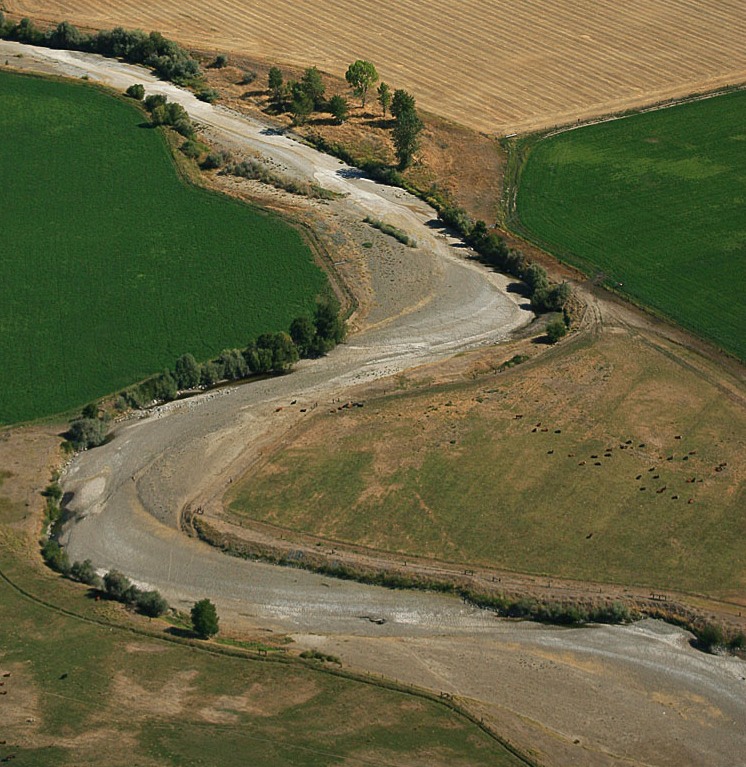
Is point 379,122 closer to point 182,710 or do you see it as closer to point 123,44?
point 123,44

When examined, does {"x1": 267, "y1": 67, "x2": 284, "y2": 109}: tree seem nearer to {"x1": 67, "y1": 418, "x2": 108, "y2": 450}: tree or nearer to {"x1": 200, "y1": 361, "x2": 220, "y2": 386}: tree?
{"x1": 200, "y1": 361, "x2": 220, "y2": 386}: tree

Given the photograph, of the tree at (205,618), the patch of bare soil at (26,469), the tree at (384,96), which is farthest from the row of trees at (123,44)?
the tree at (205,618)

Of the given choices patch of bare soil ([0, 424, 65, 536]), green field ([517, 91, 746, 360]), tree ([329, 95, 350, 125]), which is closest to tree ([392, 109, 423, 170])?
tree ([329, 95, 350, 125])

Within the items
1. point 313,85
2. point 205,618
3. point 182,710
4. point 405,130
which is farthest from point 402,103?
point 182,710

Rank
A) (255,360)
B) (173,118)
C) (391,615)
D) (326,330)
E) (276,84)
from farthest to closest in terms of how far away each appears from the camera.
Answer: (276,84) < (173,118) < (326,330) < (255,360) < (391,615)

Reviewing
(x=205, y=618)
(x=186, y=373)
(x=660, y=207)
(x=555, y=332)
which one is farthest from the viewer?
(x=660, y=207)
